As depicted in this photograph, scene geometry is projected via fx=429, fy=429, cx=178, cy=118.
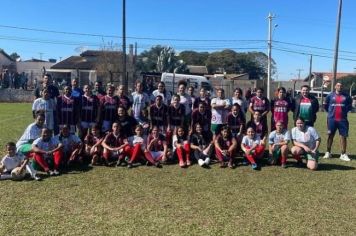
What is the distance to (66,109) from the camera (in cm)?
980

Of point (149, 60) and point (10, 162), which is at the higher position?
point (149, 60)

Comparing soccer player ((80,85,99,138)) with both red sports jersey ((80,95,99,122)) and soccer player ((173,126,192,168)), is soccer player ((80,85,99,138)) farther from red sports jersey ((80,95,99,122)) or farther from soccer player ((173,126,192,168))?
soccer player ((173,126,192,168))

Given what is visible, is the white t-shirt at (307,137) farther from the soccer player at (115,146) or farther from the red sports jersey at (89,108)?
the red sports jersey at (89,108)

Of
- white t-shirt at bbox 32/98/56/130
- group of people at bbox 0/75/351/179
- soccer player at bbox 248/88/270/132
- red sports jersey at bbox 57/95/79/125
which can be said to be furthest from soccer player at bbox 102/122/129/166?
soccer player at bbox 248/88/270/132

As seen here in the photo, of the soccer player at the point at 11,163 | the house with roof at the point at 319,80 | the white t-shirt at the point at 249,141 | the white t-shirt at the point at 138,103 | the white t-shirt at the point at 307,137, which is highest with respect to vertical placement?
the house with roof at the point at 319,80

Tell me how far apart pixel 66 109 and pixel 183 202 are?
14.4 ft

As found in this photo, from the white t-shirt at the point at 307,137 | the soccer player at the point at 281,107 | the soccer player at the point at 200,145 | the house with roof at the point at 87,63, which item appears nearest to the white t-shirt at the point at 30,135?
the soccer player at the point at 200,145

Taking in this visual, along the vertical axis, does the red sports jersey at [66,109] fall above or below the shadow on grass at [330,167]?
above

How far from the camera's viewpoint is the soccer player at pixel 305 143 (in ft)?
30.6

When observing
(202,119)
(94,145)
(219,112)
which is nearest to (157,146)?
(202,119)

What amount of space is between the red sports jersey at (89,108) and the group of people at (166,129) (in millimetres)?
23

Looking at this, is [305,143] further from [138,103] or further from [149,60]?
[149,60]

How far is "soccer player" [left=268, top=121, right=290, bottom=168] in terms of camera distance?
942 centimetres

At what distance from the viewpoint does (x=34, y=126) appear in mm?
9117
